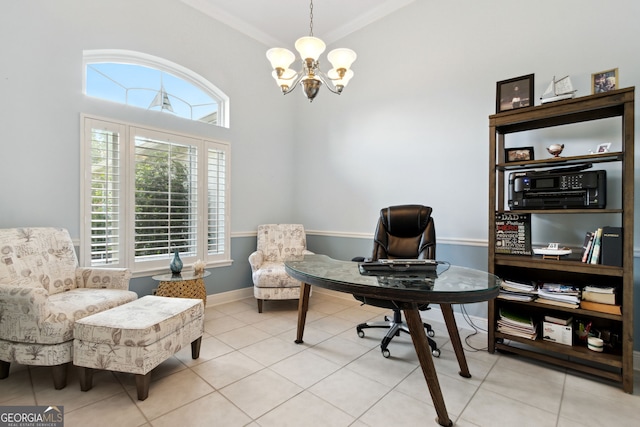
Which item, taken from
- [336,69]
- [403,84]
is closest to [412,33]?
[403,84]

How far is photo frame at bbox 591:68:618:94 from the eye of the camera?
1.97 m

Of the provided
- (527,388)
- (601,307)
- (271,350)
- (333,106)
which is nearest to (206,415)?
(271,350)

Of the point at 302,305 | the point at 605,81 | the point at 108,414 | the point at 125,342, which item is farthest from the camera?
the point at 302,305

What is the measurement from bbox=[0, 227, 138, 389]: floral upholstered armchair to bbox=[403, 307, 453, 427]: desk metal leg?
6.75 feet

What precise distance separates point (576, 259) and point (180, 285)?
3.32 meters

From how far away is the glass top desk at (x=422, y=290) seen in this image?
145 centimetres

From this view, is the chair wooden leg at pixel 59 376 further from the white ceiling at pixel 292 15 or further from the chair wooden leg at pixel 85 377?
the white ceiling at pixel 292 15

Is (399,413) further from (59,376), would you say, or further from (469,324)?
(59,376)

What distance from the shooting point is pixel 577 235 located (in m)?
2.33

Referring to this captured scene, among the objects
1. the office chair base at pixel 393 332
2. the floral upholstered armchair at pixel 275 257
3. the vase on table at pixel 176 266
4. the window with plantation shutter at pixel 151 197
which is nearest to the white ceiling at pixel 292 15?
the window with plantation shutter at pixel 151 197

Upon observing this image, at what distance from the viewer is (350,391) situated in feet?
6.01

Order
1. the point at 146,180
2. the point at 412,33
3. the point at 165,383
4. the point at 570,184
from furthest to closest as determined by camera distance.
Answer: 1. the point at 412,33
2. the point at 146,180
3. the point at 570,184
4. the point at 165,383

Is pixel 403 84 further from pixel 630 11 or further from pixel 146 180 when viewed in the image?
pixel 146 180

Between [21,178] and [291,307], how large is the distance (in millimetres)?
2745
